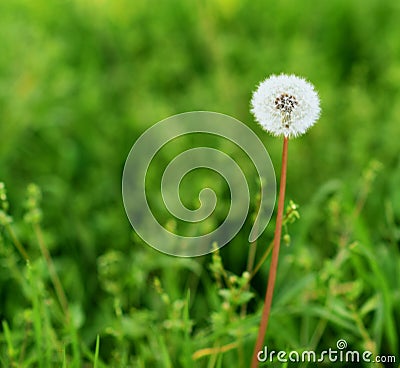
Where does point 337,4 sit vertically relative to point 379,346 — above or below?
above

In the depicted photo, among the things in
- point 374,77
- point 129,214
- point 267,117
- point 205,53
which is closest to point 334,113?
point 374,77

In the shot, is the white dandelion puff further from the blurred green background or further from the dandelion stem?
the blurred green background

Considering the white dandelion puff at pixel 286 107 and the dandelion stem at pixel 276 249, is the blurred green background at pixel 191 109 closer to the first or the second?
the dandelion stem at pixel 276 249

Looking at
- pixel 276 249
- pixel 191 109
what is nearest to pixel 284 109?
pixel 276 249

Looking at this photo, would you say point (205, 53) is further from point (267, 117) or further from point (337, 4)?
point (267, 117)

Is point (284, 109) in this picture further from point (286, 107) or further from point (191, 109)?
point (191, 109)
